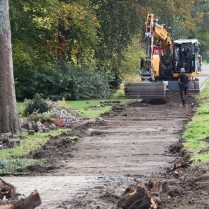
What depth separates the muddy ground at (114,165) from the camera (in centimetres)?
1212

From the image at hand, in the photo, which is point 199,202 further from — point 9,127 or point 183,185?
point 9,127

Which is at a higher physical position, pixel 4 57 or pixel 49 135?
pixel 4 57

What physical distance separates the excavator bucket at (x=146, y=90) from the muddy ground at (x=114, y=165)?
26.7 ft

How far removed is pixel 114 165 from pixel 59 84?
25.5m

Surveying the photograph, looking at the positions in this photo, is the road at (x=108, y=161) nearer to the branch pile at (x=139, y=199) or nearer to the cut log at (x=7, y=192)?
the branch pile at (x=139, y=199)

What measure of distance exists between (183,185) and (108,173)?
125 inches

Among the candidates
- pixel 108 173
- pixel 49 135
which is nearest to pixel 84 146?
pixel 49 135

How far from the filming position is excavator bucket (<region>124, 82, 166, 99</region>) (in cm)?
3925

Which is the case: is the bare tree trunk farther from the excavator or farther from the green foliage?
the excavator

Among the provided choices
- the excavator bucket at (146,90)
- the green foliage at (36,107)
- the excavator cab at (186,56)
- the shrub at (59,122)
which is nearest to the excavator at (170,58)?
the excavator cab at (186,56)

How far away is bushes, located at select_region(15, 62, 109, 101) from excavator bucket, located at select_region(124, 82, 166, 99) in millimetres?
3709

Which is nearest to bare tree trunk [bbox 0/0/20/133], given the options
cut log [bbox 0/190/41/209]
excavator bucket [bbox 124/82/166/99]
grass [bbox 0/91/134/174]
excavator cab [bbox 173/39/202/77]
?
grass [bbox 0/91/134/174]

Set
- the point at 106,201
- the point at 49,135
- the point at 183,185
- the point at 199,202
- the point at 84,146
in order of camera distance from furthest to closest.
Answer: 1. the point at 49,135
2. the point at 84,146
3. the point at 183,185
4. the point at 106,201
5. the point at 199,202

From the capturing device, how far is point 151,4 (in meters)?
45.4
